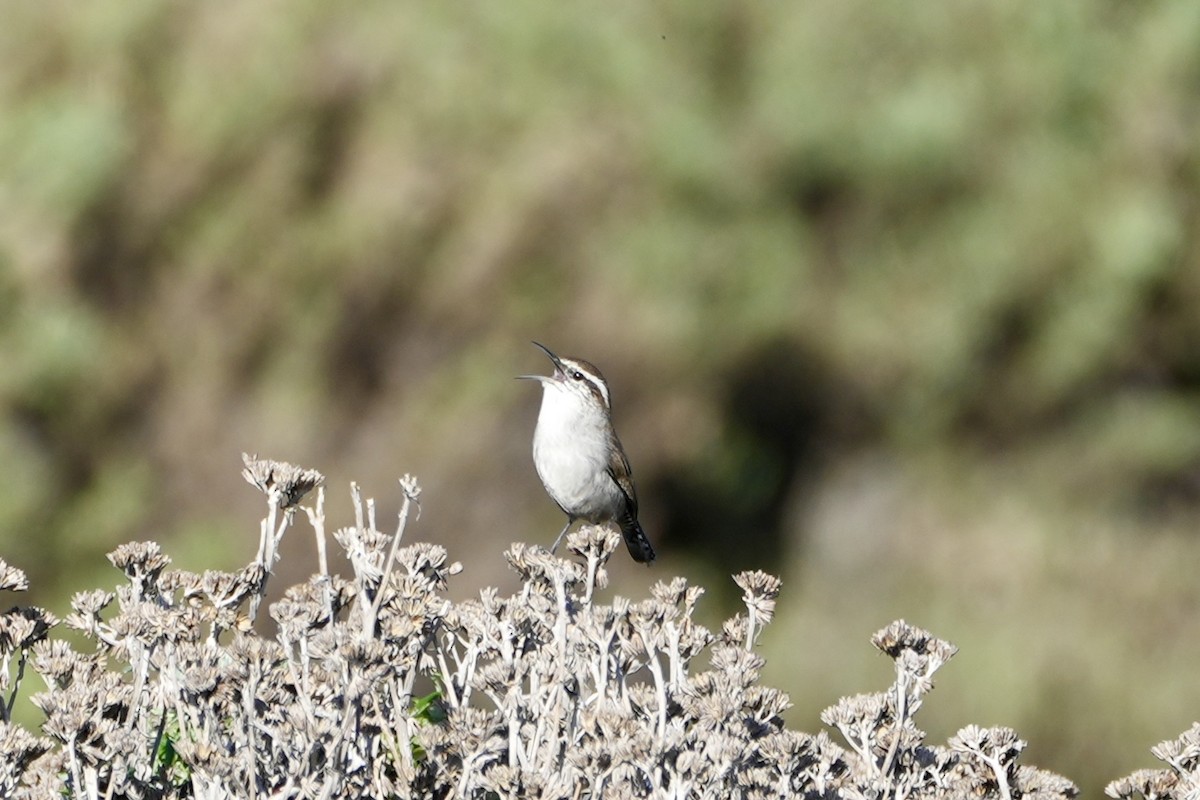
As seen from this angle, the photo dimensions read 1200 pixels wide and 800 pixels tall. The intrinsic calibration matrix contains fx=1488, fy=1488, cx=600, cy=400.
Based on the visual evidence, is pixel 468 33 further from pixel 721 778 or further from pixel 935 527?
pixel 721 778

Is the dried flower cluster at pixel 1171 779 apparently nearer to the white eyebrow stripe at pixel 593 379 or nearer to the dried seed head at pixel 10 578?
the dried seed head at pixel 10 578

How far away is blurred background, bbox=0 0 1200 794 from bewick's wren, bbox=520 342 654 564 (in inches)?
26.3

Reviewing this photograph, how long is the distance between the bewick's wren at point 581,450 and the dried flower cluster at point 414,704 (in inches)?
103

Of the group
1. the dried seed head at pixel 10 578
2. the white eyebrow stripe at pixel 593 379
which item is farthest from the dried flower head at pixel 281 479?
the white eyebrow stripe at pixel 593 379

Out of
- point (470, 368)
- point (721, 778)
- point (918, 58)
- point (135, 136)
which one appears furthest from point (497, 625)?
point (918, 58)

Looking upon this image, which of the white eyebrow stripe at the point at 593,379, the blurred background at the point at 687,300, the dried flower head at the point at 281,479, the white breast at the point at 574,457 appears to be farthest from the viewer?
the blurred background at the point at 687,300

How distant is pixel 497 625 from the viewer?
8.49 feet

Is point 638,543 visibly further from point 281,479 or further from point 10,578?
point 10,578

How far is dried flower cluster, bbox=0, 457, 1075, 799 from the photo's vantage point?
2199mm

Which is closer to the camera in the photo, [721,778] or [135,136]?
[721,778]

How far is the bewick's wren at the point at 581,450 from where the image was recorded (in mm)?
5422

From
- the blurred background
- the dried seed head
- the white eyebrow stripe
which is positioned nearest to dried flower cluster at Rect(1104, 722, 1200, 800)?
the dried seed head

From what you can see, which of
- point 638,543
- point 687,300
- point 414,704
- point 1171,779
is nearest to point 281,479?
point 414,704

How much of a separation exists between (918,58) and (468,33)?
1.95 m
